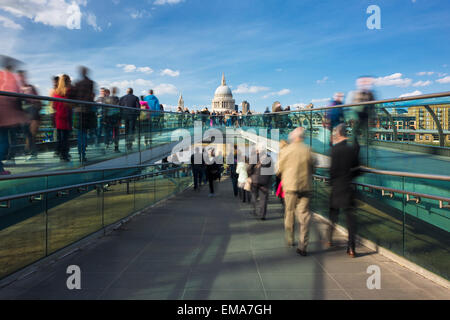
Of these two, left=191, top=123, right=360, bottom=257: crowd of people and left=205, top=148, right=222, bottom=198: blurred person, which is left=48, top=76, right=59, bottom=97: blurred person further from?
left=205, top=148, right=222, bottom=198: blurred person

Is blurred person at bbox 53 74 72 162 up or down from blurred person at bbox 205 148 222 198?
up

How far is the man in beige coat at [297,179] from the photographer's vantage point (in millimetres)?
5555

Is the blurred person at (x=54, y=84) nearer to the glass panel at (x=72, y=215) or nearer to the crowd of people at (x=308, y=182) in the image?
the glass panel at (x=72, y=215)

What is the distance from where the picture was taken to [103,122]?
7293mm

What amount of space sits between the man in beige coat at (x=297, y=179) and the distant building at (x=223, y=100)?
140m

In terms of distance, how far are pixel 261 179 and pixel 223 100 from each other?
144 meters

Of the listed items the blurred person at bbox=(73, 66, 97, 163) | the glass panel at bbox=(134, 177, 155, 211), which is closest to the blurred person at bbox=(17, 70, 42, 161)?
the blurred person at bbox=(73, 66, 97, 163)

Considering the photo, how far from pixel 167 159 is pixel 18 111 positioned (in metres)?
9.43

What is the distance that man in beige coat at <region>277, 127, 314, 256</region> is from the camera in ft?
18.2

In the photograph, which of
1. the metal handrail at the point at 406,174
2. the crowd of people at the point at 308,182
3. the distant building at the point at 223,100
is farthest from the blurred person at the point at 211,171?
the distant building at the point at 223,100

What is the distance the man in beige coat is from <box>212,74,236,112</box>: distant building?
140095 mm

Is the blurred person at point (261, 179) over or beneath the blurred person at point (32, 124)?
beneath

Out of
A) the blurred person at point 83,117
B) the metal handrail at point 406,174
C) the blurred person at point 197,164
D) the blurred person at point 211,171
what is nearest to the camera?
the metal handrail at point 406,174
